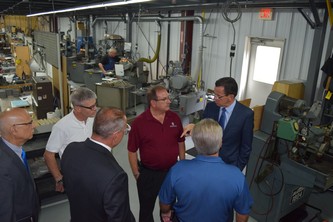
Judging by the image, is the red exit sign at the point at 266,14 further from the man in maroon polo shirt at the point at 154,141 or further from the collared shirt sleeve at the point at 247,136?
the man in maroon polo shirt at the point at 154,141

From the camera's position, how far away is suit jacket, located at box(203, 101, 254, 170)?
2.19 metres

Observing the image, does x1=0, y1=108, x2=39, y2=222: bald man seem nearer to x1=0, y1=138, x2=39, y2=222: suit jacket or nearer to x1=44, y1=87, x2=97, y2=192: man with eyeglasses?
x1=0, y1=138, x2=39, y2=222: suit jacket

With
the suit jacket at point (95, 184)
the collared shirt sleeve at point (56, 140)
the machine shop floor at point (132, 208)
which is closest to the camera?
the suit jacket at point (95, 184)

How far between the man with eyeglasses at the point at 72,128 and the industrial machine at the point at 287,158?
1.64m

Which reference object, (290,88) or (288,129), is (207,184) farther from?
(290,88)

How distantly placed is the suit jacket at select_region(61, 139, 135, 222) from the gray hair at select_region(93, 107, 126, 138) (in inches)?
2.9

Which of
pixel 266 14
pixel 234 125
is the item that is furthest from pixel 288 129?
pixel 266 14

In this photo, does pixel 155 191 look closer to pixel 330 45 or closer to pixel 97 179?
pixel 97 179

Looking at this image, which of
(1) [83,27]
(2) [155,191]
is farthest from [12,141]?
(1) [83,27]

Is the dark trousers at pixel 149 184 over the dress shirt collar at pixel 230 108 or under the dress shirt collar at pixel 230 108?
under

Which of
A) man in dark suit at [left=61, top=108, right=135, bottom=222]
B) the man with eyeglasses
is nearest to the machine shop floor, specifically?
the man with eyeglasses

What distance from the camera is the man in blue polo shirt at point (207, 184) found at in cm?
136

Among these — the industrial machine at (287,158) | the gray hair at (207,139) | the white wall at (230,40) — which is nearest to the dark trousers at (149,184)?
the gray hair at (207,139)

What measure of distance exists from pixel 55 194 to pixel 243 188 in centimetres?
217
